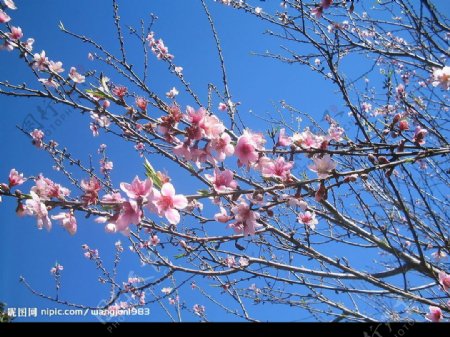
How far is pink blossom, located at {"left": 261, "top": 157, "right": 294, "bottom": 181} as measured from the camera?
187 cm

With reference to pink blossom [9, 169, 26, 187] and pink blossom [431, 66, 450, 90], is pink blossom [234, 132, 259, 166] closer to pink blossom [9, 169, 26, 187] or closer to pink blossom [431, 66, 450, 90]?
pink blossom [9, 169, 26, 187]

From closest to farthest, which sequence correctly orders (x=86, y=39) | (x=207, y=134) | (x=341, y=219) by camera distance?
(x=207, y=134)
(x=341, y=219)
(x=86, y=39)

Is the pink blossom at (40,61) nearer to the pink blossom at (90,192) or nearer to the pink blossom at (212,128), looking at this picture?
the pink blossom at (90,192)

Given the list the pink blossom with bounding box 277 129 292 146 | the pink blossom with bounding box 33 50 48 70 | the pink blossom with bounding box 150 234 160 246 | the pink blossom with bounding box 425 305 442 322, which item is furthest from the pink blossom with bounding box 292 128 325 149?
the pink blossom with bounding box 33 50 48 70

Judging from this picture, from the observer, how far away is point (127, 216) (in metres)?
1.57

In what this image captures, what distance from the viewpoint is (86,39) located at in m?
3.51

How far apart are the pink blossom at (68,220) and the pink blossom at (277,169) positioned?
1.07 metres

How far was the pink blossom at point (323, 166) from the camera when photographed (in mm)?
1737

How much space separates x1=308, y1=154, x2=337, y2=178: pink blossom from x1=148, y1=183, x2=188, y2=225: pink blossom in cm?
71

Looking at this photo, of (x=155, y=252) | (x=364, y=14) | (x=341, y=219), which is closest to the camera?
(x=341, y=219)

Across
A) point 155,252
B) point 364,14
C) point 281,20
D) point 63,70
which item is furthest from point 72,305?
point 364,14

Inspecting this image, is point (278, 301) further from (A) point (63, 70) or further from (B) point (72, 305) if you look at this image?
(A) point (63, 70)

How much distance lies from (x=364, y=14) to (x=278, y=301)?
3699mm
